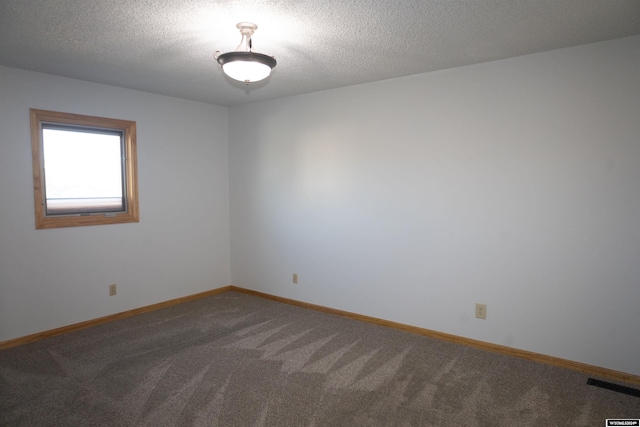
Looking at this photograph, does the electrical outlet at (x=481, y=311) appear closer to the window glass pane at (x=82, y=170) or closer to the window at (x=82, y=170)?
the window at (x=82, y=170)

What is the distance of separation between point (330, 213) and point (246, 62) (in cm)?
220

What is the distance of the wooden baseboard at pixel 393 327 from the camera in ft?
9.73

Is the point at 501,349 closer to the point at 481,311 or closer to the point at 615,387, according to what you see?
the point at 481,311

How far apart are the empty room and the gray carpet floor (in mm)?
21

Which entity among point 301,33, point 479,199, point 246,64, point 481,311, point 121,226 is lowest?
point 481,311

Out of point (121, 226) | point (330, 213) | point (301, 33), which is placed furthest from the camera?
point (330, 213)

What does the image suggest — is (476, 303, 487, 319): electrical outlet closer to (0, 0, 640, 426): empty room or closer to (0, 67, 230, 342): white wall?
(0, 0, 640, 426): empty room

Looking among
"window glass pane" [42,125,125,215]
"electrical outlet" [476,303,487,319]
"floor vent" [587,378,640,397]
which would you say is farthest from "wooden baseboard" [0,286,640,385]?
"window glass pane" [42,125,125,215]

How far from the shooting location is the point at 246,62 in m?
2.49

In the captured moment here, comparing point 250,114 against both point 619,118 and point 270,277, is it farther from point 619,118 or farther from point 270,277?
point 619,118

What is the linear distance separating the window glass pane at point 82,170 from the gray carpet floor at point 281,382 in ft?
4.16

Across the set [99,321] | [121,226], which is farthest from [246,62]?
[99,321]

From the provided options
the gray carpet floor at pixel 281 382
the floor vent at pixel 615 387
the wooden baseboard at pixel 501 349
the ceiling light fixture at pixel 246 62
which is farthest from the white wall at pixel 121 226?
the floor vent at pixel 615 387

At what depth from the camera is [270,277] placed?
5000 millimetres
